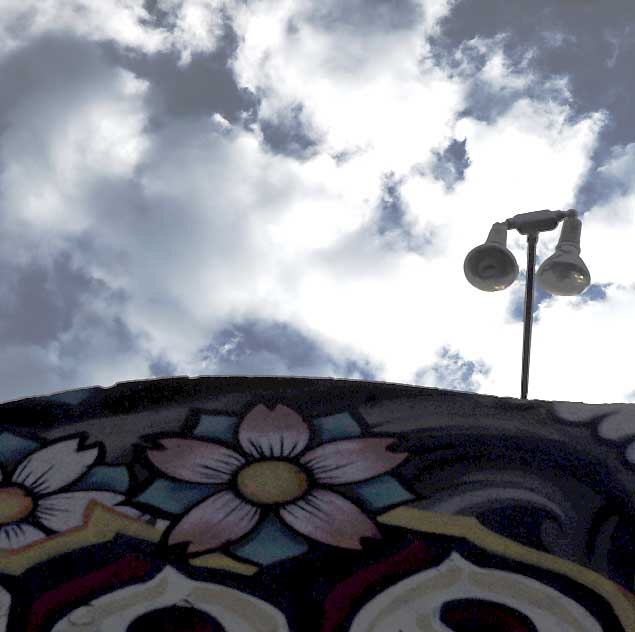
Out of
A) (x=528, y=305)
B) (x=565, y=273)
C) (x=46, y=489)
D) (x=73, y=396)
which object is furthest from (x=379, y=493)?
(x=565, y=273)

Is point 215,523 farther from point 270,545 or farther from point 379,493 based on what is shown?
point 379,493

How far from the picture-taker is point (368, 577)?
123 inches

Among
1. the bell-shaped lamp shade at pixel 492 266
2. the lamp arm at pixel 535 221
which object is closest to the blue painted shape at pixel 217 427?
the bell-shaped lamp shade at pixel 492 266

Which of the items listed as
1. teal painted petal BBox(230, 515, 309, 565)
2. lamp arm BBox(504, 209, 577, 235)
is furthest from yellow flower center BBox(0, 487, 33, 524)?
lamp arm BBox(504, 209, 577, 235)

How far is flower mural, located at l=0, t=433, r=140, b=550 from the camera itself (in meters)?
3.46

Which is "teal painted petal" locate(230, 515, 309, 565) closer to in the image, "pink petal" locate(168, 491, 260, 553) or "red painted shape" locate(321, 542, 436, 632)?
"pink petal" locate(168, 491, 260, 553)

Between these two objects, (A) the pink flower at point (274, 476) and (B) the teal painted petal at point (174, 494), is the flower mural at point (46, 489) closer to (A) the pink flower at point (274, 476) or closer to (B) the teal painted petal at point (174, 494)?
(B) the teal painted petal at point (174, 494)

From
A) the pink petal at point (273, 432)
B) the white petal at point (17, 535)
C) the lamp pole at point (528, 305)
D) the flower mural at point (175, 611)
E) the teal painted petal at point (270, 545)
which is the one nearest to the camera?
the flower mural at point (175, 611)

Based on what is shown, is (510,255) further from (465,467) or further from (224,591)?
(224,591)

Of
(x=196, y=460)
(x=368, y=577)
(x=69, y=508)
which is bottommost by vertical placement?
(x=368, y=577)

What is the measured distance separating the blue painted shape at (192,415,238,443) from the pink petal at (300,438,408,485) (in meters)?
0.29

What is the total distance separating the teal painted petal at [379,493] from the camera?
11.4ft

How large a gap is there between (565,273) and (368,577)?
4139 millimetres

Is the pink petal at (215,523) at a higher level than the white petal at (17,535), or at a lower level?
higher
